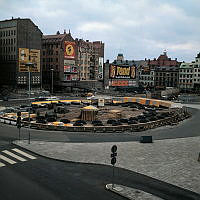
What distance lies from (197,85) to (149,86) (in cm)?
2589

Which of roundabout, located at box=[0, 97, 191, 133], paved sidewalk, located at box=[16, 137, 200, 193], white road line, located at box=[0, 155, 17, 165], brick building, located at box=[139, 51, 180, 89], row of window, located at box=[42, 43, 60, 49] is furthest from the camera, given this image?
brick building, located at box=[139, 51, 180, 89]

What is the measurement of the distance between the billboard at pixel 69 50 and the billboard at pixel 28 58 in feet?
55.6

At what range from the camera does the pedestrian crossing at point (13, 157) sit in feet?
71.3

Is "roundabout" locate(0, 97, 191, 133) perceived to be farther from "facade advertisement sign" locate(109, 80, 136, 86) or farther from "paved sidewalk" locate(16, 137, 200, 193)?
"facade advertisement sign" locate(109, 80, 136, 86)

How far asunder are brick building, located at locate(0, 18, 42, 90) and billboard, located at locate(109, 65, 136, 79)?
105 ft

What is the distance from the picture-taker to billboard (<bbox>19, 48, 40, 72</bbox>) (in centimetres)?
9600

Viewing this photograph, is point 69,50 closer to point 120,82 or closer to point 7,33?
point 7,33

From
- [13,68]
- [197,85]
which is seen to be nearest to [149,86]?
[197,85]

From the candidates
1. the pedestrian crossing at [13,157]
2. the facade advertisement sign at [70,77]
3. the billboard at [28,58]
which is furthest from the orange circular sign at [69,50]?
the pedestrian crossing at [13,157]

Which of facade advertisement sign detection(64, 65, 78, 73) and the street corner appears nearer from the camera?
the street corner

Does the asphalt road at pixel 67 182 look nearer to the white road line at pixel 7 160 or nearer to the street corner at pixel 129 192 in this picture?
the street corner at pixel 129 192

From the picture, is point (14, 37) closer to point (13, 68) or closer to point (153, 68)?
point (13, 68)

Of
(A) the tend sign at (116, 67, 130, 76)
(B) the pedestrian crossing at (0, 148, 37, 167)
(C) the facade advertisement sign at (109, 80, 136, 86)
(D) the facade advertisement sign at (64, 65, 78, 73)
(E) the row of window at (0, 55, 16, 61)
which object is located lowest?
(B) the pedestrian crossing at (0, 148, 37, 167)

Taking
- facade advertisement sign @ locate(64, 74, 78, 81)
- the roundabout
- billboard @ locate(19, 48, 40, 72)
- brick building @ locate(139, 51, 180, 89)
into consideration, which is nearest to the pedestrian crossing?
the roundabout
